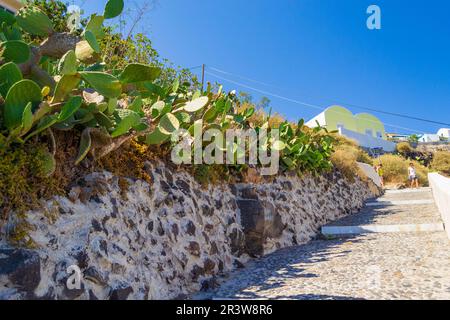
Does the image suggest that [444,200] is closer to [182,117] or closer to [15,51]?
[182,117]

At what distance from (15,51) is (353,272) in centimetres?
360

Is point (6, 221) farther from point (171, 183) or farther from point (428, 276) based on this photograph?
point (428, 276)

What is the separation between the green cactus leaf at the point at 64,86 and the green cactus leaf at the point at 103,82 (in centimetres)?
7

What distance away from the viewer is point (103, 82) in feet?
8.43

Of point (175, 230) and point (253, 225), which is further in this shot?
point (253, 225)

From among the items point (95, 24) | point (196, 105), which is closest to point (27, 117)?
point (95, 24)

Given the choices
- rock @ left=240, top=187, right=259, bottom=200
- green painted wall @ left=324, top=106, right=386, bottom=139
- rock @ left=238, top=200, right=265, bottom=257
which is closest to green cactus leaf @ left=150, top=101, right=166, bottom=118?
rock @ left=238, top=200, right=265, bottom=257

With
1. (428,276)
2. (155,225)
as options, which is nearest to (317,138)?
(428,276)

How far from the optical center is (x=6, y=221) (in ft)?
6.98

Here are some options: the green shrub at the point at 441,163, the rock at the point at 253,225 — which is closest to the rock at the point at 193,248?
the rock at the point at 253,225

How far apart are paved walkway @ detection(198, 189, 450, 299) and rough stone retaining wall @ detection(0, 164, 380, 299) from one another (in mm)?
332

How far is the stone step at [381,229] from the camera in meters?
6.19

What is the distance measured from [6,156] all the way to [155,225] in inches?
55.9

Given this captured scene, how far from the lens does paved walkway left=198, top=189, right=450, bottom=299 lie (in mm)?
3045
